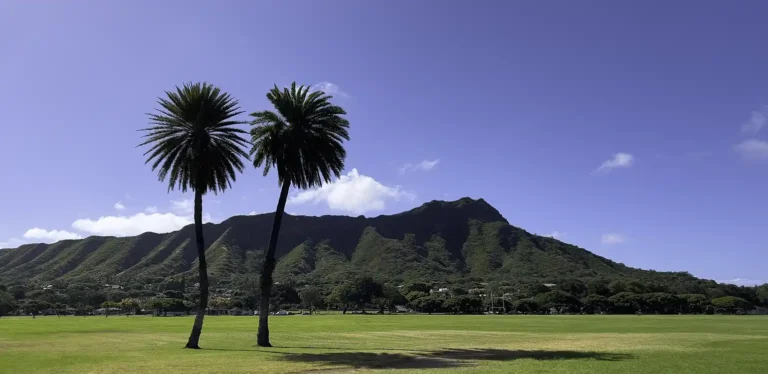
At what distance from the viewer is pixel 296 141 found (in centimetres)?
4109

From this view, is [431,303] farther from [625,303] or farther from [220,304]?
[220,304]

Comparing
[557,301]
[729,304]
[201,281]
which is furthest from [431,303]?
[201,281]

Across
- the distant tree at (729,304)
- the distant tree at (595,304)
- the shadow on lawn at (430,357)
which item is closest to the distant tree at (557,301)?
the distant tree at (595,304)

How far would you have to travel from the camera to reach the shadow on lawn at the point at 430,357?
94.8ft

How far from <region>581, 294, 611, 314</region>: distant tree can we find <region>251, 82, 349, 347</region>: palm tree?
157 meters

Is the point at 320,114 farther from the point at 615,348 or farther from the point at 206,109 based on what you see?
the point at 615,348

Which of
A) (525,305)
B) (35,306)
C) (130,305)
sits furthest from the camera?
(525,305)

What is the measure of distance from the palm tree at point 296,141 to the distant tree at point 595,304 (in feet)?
516

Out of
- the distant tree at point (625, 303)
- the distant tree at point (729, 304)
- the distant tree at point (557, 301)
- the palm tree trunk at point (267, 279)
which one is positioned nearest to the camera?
the palm tree trunk at point (267, 279)

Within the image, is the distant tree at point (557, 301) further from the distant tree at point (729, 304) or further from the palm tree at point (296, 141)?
the palm tree at point (296, 141)

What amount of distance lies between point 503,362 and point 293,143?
2142 centimetres

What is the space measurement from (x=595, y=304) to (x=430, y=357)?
532ft

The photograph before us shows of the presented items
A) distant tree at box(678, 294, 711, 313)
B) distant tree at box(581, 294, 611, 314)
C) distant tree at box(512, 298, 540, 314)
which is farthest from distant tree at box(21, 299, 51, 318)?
distant tree at box(678, 294, 711, 313)

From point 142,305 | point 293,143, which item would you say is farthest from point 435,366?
point 142,305
